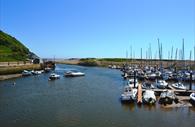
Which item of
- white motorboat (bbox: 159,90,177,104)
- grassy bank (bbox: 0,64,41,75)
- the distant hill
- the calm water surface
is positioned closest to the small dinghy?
white motorboat (bbox: 159,90,177,104)

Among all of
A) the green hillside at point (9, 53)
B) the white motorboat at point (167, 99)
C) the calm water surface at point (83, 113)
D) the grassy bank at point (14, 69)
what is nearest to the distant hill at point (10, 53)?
the green hillside at point (9, 53)

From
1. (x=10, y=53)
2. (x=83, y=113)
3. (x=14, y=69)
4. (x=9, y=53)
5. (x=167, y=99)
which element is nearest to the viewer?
(x=83, y=113)

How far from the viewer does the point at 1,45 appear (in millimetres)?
133125

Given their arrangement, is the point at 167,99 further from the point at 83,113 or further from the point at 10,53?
the point at 10,53

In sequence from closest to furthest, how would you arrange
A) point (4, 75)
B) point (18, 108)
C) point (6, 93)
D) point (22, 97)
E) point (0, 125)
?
1. point (0, 125)
2. point (18, 108)
3. point (22, 97)
4. point (6, 93)
5. point (4, 75)

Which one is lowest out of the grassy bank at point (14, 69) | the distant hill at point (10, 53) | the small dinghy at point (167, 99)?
the small dinghy at point (167, 99)

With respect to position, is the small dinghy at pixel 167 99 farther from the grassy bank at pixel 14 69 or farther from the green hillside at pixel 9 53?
the green hillside at pixel 9 53

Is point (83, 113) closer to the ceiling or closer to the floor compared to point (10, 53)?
closer to the floor

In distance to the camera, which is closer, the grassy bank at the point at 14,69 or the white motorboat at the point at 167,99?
the white motorboat at the point at 167,99

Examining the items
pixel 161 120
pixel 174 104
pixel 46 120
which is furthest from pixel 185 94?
pixel 46 120

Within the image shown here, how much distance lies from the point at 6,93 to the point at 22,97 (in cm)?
604

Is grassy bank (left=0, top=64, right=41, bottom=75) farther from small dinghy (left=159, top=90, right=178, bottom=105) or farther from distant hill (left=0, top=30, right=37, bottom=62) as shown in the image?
small dinghy (left=159, top=90, right=178, bottom=105)

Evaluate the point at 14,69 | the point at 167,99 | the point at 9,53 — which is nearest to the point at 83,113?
the point at 167,99

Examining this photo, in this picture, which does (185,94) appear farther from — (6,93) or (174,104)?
(6,93)
